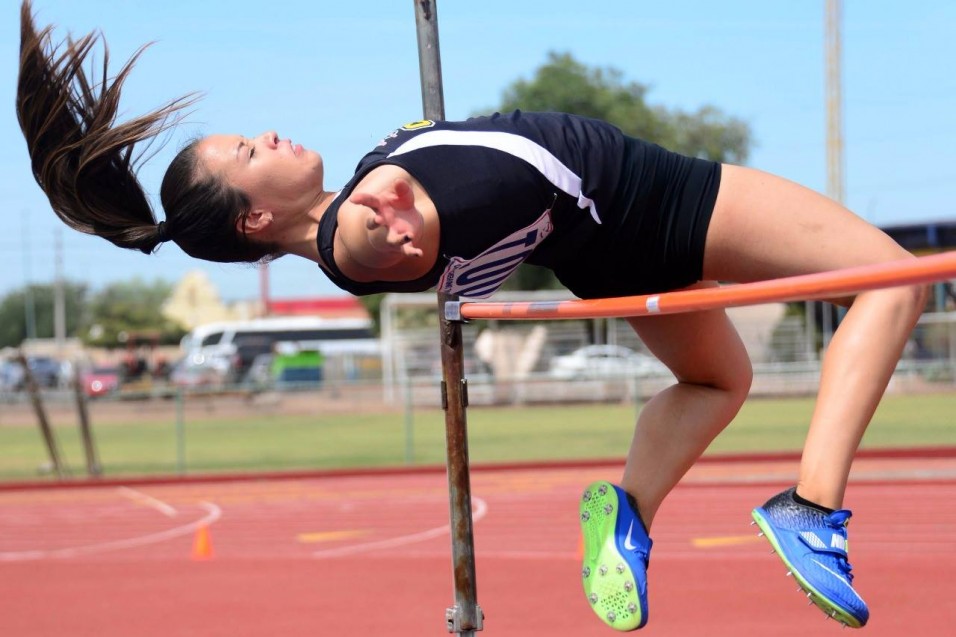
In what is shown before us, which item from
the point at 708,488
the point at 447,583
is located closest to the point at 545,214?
the point at 447,583

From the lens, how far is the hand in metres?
2.25

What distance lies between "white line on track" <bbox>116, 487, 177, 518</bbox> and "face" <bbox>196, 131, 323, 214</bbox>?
875 centimetres

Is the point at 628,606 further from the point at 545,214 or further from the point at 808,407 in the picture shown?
the point at 808,407

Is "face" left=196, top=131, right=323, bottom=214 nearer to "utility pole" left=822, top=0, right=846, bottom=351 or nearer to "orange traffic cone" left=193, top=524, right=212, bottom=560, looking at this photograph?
"orange traffic cone" left=193, top=524, right=212, bottom=560

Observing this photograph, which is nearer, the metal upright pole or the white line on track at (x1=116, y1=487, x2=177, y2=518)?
the metal upright pole

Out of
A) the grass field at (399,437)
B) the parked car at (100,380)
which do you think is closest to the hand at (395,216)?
the grass field at (399,437)

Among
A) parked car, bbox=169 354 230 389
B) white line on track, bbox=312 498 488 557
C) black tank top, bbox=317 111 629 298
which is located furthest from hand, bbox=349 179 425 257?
parked car, bbox=169 354 230 389

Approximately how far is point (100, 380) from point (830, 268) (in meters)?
34.4

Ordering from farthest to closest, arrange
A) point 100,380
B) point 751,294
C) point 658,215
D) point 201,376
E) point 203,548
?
1. point 100,380
2. point 201,376
3. point 203,548
4. point 658,215
5. point 751,294

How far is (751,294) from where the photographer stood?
210 cm

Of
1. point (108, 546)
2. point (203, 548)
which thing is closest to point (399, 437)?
point (108, 546)

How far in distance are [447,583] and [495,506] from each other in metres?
3.55

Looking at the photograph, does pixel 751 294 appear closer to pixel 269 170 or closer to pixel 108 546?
pixel 269 170

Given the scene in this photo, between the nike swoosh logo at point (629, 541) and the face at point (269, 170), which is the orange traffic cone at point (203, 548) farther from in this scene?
the face at point (269, 170)
